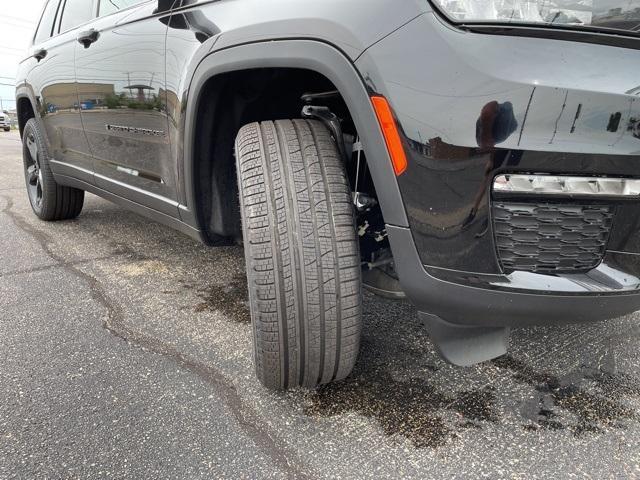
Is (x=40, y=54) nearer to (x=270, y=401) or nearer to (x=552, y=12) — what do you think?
(x=270, y=401)

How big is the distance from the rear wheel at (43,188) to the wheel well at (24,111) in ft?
0.29

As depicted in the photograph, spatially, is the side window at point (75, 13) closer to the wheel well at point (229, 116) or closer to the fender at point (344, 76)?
the wheel well at point (229, 116)

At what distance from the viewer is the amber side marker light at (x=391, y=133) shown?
1.22 meters

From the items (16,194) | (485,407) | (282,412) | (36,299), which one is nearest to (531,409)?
(485,407)

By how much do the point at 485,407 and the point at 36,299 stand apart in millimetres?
2203

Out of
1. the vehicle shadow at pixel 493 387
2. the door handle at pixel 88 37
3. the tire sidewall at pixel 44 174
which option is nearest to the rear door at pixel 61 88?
the tire sidewall at pixel 44 174

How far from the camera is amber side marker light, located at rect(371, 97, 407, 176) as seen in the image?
48.0 inches

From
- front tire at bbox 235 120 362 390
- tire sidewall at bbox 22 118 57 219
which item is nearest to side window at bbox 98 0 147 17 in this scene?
tire sidewall at bbox 22 118 57 219

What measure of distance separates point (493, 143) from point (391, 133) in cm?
25

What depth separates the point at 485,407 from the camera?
1641 mm

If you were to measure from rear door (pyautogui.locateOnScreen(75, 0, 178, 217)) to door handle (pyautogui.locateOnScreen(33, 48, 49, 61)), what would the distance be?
0.84 meters

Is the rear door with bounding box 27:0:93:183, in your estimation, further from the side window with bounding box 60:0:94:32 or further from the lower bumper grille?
the lower bumper grille

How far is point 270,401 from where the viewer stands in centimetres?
165

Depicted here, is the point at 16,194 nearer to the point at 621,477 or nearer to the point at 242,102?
the point at 242,102
